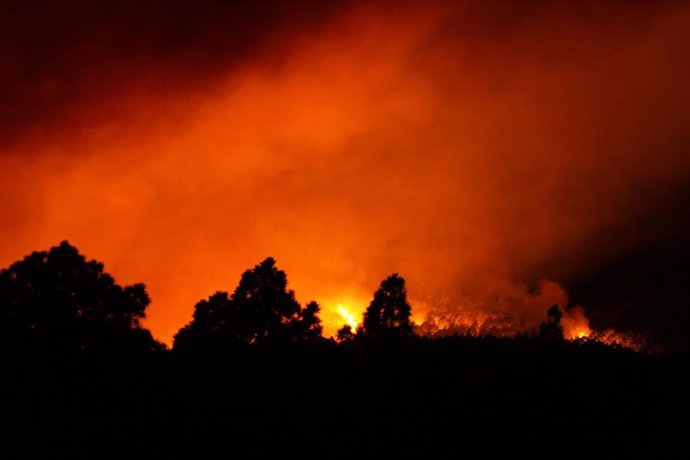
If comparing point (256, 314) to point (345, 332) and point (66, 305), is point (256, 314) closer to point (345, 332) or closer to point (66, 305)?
point (345, 332)

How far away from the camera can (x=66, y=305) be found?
26562mm

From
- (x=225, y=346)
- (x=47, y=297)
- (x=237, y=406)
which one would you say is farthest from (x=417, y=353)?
(x=47, y=297)

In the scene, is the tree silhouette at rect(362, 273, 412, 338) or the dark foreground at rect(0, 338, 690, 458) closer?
the dark foreground at rect(0, 338, 690, 458)

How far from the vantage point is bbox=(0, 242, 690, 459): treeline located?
16.1 metres

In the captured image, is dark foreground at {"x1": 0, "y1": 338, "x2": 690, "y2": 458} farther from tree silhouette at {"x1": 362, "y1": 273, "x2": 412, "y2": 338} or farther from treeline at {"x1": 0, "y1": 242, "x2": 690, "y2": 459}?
tree silhouette at {"x1": 362, "y1": 273, "x2": 412, "y2": 338}

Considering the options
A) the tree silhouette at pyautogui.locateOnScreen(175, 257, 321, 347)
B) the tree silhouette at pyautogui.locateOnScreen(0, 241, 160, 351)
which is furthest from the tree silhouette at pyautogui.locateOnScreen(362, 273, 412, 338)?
the tree silhouette at pyautogui.locateOnScreen(0, 241, 160, 351)

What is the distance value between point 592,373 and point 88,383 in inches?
757

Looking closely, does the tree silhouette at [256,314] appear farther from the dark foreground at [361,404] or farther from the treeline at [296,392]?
the dark foreground at [361,404]

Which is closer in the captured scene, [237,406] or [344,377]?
[237,406]

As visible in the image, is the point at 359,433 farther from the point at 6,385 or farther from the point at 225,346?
the point at 6,385

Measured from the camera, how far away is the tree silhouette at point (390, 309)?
3303cm

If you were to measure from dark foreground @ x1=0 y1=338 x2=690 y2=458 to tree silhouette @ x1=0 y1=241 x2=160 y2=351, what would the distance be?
275cm

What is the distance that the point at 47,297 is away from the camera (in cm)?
2655

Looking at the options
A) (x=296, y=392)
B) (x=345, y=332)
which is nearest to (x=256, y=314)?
(x=345, y=332)
